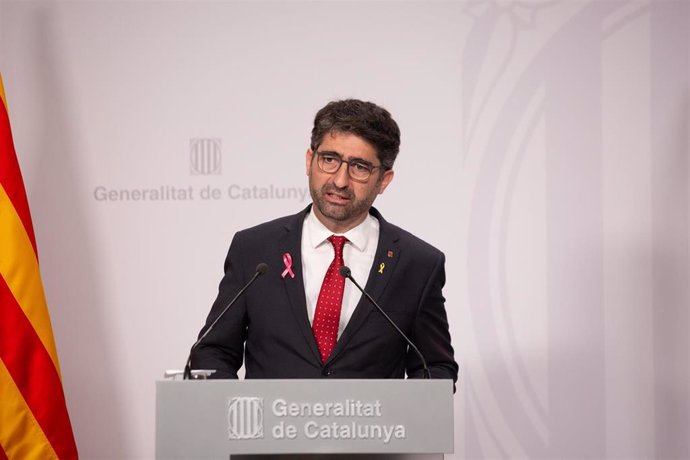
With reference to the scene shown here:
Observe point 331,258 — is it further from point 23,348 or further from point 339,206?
point 23,348

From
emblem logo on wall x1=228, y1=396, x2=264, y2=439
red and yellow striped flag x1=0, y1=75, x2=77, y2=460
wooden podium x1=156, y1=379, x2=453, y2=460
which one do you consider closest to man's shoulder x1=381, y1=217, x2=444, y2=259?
wooden podium x1=156, y1=379, x2=453, y2=460

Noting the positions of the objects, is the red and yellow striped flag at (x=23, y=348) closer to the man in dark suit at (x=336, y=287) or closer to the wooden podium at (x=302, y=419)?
the man in dark suit at (x=336, y=287)

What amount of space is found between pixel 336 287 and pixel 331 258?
13 centimetres

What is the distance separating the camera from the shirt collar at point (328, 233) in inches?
111

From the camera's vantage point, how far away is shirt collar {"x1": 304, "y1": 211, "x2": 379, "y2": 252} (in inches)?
111

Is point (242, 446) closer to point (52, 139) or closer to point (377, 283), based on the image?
point (377, 283)

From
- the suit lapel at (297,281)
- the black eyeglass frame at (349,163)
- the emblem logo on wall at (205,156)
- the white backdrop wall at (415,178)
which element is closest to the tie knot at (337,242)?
the suit lapel at (297,281)

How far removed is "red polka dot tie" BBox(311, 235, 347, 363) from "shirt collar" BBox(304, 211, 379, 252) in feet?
0.46

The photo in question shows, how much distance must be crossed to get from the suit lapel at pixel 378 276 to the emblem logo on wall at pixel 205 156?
1367 mm

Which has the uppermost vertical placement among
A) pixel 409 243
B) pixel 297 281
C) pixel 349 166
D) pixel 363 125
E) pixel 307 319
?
pixel 363 125

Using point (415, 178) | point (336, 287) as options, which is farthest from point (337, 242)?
point (415, 178)

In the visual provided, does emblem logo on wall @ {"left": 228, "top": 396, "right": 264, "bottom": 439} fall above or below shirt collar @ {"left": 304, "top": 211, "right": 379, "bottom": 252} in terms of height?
below

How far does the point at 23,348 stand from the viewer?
3.37 metres

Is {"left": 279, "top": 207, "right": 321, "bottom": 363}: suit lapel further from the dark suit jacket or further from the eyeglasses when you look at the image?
the eyeglasses
